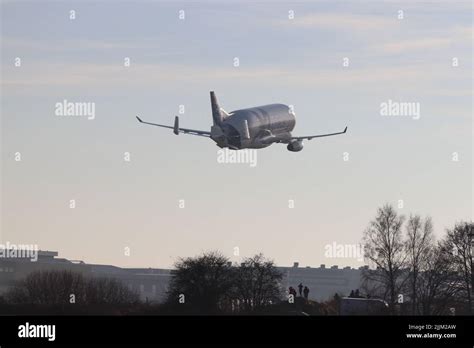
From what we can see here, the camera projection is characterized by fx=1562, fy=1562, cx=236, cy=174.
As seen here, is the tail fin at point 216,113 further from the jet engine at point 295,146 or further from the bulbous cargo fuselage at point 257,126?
the jet engine at point 295,146

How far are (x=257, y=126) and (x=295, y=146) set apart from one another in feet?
15.5

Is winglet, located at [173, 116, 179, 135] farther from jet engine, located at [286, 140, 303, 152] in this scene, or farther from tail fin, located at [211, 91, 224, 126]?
jet engine, located at [286, 140, 303, 152]

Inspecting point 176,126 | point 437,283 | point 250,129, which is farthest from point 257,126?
point 437,283

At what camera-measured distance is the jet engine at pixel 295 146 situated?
170250 millimetres

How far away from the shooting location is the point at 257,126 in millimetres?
169875

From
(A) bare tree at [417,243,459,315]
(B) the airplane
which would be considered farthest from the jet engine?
(A) bare tree at [417,243,459,315]

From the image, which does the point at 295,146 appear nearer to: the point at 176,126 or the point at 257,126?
the point at 257,126

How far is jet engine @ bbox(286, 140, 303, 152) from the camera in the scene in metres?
170

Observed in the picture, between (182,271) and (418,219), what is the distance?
45.9 m

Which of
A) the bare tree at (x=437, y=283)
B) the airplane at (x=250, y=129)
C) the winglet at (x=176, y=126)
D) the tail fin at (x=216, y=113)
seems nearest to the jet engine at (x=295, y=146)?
the airplane at (x=250, y=129)
